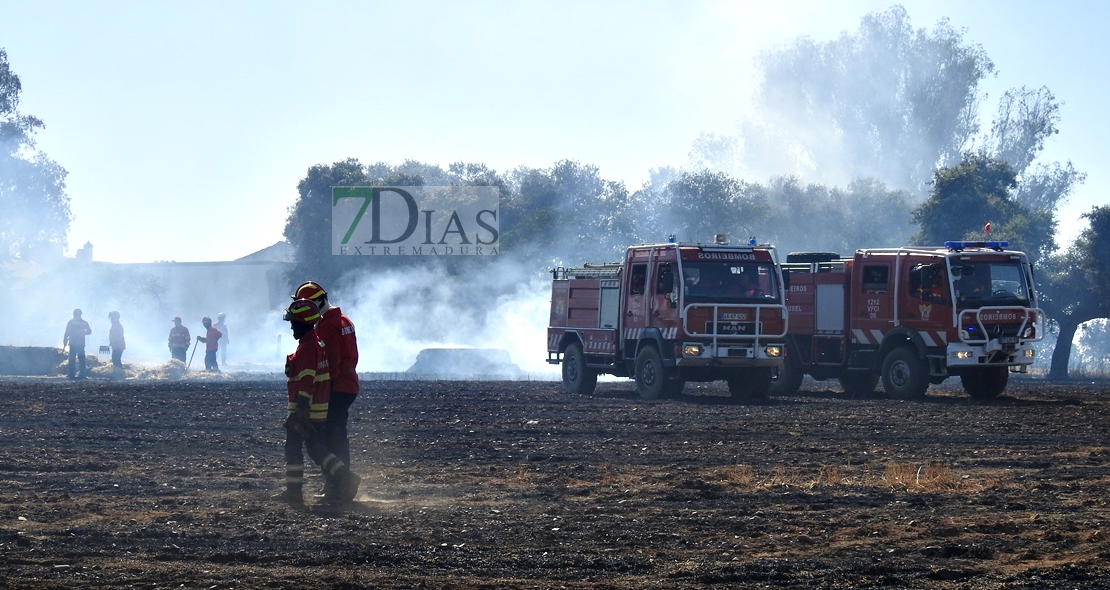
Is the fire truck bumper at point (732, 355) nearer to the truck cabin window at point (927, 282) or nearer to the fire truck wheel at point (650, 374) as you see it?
the fire truck wheel at point (650, 374)

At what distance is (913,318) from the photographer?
70.3 feet

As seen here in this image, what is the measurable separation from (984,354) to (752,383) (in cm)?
392

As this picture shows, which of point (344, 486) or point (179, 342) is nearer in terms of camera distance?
point (344, 486)

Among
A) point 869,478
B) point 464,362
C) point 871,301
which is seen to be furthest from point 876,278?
point 464,362

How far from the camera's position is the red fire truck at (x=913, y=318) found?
20750 mm

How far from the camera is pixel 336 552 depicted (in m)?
7.54

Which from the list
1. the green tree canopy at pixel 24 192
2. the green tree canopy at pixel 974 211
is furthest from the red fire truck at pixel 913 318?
the green tree canopy at pixel 24 192

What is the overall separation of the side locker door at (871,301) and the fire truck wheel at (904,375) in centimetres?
46

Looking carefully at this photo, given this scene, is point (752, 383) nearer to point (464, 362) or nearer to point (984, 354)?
point (984, 354)

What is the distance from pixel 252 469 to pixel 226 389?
12.1m

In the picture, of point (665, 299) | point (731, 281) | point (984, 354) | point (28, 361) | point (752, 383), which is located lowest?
point (28, 361)

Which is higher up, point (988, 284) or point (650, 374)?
point (988, 284)

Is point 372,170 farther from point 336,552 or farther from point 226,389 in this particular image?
point 336,552

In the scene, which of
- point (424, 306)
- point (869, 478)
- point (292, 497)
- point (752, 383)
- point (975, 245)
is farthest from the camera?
point (424, 306)
